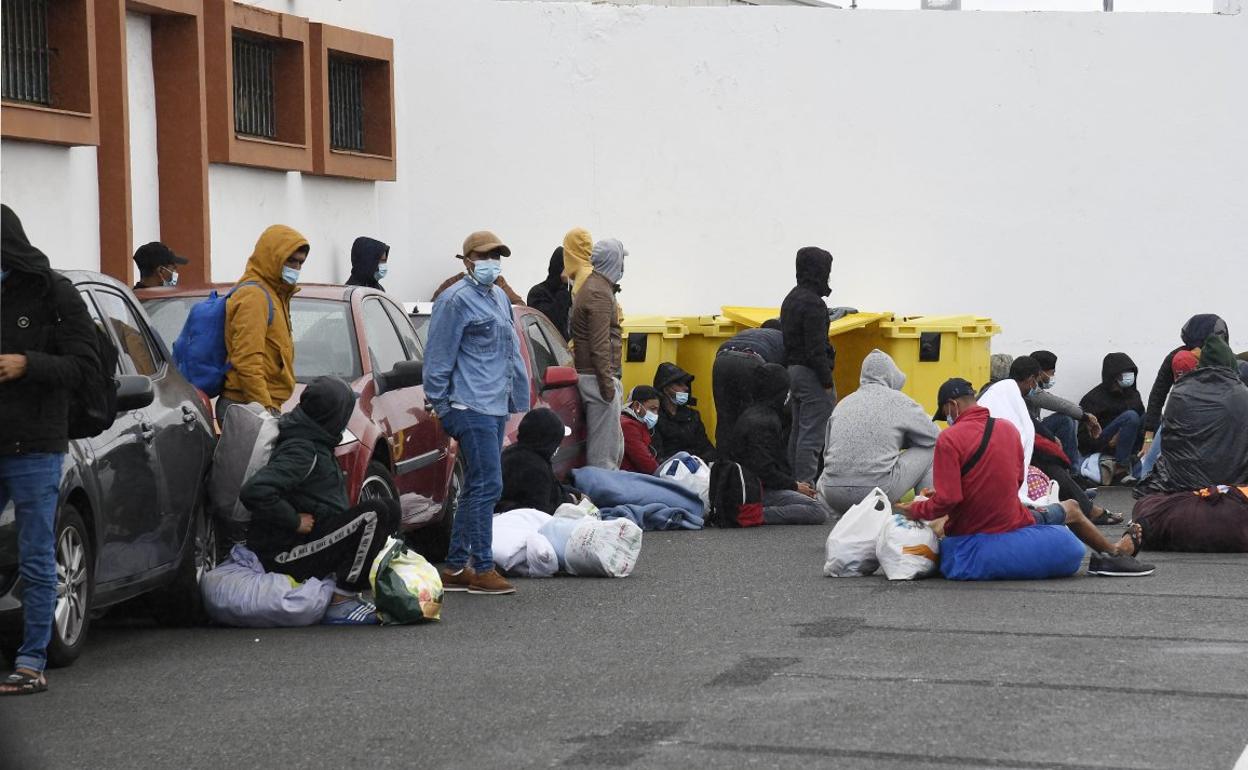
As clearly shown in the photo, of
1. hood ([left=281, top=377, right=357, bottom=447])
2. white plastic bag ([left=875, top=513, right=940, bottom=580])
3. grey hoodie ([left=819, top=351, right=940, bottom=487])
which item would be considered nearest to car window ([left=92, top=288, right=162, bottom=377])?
hood ([left=281, top=377, right=357, bottom=447])

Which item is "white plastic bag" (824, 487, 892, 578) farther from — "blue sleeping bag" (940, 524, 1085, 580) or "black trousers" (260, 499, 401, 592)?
"black trousers" (260, 499, 401, 592)

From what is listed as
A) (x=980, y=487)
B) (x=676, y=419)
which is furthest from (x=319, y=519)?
(x=676, y=419)

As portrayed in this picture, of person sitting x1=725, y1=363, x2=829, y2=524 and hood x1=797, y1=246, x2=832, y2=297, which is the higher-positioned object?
hood x1=797, y1=246, x2=832, y2=297

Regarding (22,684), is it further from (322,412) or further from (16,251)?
(322,412)

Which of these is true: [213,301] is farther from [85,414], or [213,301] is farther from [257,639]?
[85,414]

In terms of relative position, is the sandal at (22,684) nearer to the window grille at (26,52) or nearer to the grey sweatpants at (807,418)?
the window grille at (26,52)

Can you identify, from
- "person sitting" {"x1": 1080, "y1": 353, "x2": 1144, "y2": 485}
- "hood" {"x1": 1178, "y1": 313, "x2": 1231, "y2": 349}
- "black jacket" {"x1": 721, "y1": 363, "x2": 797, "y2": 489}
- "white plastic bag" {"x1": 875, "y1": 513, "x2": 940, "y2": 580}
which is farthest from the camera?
"person sitting" {"x1": 1080, "y1": 353, "x2": 1144, "y2": 485}

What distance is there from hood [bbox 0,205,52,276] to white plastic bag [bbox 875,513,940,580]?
16.5ft

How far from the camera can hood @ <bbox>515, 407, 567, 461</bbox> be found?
11758 millimetres

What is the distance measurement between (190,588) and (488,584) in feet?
5.60

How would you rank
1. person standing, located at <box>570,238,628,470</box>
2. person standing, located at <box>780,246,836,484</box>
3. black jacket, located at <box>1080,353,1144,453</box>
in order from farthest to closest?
black jacket, located at <box>1080,353,1144,453</box> → person standing, located at <box>780,246,836,484</box> → person standing, located at <box>570,238,628,470</box>

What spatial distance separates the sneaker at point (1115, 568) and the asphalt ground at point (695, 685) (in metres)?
0.33

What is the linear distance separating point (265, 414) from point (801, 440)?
7.13 metres

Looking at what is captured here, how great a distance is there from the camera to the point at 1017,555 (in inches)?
415
